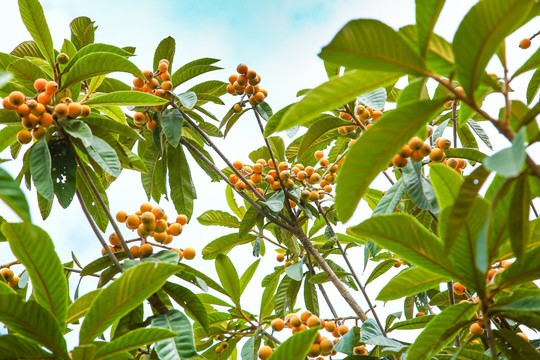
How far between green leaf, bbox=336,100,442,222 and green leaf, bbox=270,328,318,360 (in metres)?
0.43

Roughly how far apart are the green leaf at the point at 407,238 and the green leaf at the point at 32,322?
87 cm

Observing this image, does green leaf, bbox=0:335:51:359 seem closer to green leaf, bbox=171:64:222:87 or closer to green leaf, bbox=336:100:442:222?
green leaf, bbox=336:100:442:222

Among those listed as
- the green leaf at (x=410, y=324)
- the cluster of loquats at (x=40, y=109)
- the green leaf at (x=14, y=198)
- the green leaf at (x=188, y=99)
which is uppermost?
the green leaf at (x=188, y=99)

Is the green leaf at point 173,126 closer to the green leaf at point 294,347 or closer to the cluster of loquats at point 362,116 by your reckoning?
the cluster of loquats at point 362,116

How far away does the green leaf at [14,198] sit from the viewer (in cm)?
95

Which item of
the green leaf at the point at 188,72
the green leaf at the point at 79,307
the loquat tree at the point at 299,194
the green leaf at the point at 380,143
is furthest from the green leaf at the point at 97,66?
the green leaf at the point at 380,143

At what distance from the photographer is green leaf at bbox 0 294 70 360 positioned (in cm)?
132

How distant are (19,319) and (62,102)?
972 mm

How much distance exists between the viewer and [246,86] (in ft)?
9.11

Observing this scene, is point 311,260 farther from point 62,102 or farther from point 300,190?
point 62,102

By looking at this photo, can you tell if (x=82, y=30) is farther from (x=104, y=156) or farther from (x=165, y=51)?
(x=104, y=156)

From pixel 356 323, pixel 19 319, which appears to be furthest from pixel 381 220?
pixel 356 323

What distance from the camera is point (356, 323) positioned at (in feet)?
7.85

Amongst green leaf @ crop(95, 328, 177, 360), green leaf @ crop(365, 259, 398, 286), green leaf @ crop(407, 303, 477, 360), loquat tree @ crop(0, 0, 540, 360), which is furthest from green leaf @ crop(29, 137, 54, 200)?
green leaf @ crop(365, 259, 398, 286)
